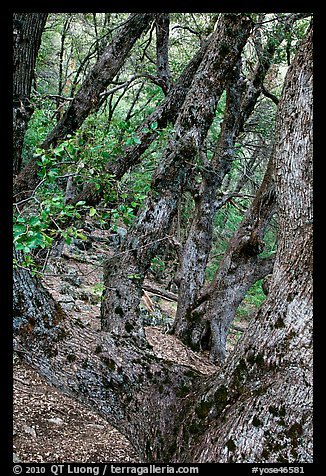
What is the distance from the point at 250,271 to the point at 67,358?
373cm

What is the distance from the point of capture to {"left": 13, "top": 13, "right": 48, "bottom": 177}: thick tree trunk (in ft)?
11.1

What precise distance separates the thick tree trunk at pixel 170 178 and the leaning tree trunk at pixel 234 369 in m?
1.04

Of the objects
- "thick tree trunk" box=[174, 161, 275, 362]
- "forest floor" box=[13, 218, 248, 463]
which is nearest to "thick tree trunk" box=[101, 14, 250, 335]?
"forest floor" box=[13, 218, 248, 463]

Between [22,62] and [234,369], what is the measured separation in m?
2.83

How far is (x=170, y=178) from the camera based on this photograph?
4691 millimetres

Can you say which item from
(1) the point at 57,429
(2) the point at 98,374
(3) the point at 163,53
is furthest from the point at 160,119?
(1) the point at 57,429

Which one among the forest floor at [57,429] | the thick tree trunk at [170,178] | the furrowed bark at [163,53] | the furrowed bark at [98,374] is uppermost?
the furrowed bark at [163,53]

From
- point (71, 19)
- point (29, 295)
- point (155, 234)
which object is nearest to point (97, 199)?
point (155, 234)

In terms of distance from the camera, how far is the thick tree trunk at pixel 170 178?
14.7ft

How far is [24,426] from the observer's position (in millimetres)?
3742

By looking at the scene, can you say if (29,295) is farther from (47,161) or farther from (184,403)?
(184,403)

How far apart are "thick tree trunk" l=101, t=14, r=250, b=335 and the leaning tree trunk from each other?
1039mm

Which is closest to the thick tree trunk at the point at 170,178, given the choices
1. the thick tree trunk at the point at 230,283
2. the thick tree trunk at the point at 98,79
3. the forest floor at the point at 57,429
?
the forest floor at the point at 57,429

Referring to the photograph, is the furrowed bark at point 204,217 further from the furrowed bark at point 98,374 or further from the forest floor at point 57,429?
the furrowed bark at point 98,374
